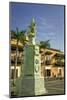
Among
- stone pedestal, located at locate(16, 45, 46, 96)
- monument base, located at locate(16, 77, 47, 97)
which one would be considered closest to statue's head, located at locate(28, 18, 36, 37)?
stone pedestal, located at locate(16, 45, 46, 96)

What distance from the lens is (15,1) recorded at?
3.96 m

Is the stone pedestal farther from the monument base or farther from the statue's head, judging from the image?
the statue's head

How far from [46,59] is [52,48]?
0.16 m

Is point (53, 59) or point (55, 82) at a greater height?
point (53, 59)

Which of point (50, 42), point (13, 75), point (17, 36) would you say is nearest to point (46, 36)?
point (50, 42)

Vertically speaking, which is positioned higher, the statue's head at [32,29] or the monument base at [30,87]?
the statue's head at [32,29]

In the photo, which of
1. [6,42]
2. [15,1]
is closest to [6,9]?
[15,1]

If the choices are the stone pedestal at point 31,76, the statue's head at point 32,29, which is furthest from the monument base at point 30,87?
the statue's head at point 32,29

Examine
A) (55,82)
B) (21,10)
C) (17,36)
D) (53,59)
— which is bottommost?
(55,82)

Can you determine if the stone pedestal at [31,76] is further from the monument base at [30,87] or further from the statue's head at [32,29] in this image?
the statue's head at [32,29]

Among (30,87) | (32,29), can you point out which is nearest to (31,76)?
(30,87)

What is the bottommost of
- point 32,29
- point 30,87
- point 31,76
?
point 30,87

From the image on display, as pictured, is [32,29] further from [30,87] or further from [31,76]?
[30,87]

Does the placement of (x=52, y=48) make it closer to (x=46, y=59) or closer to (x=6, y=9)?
(x=46, y=59)
